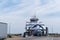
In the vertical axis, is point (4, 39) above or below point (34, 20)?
below

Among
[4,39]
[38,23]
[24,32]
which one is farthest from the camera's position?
[38,23]

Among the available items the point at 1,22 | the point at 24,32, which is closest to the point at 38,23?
the point at 24,32

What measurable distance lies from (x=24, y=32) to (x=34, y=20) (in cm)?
904

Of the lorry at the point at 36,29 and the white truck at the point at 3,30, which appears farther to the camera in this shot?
the lorry at the point at 36,29

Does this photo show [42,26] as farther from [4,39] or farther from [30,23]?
[4,39]

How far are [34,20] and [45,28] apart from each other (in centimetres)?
678

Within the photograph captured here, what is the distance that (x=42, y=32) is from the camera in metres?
64.3

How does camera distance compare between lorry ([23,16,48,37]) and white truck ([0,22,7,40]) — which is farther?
lorry ([23,16,48,37])

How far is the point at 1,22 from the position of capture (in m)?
48.8

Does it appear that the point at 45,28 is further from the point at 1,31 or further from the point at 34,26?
the point at 1,31

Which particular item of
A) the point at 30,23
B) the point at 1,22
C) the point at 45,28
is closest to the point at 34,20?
the point at 30,23

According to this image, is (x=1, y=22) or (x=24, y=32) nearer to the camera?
(x=1, y=22)

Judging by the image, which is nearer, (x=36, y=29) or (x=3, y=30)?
(x=3, y=30)

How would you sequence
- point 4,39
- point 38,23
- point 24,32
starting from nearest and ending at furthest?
point 4,39 < point 24,32 < point 38,23
